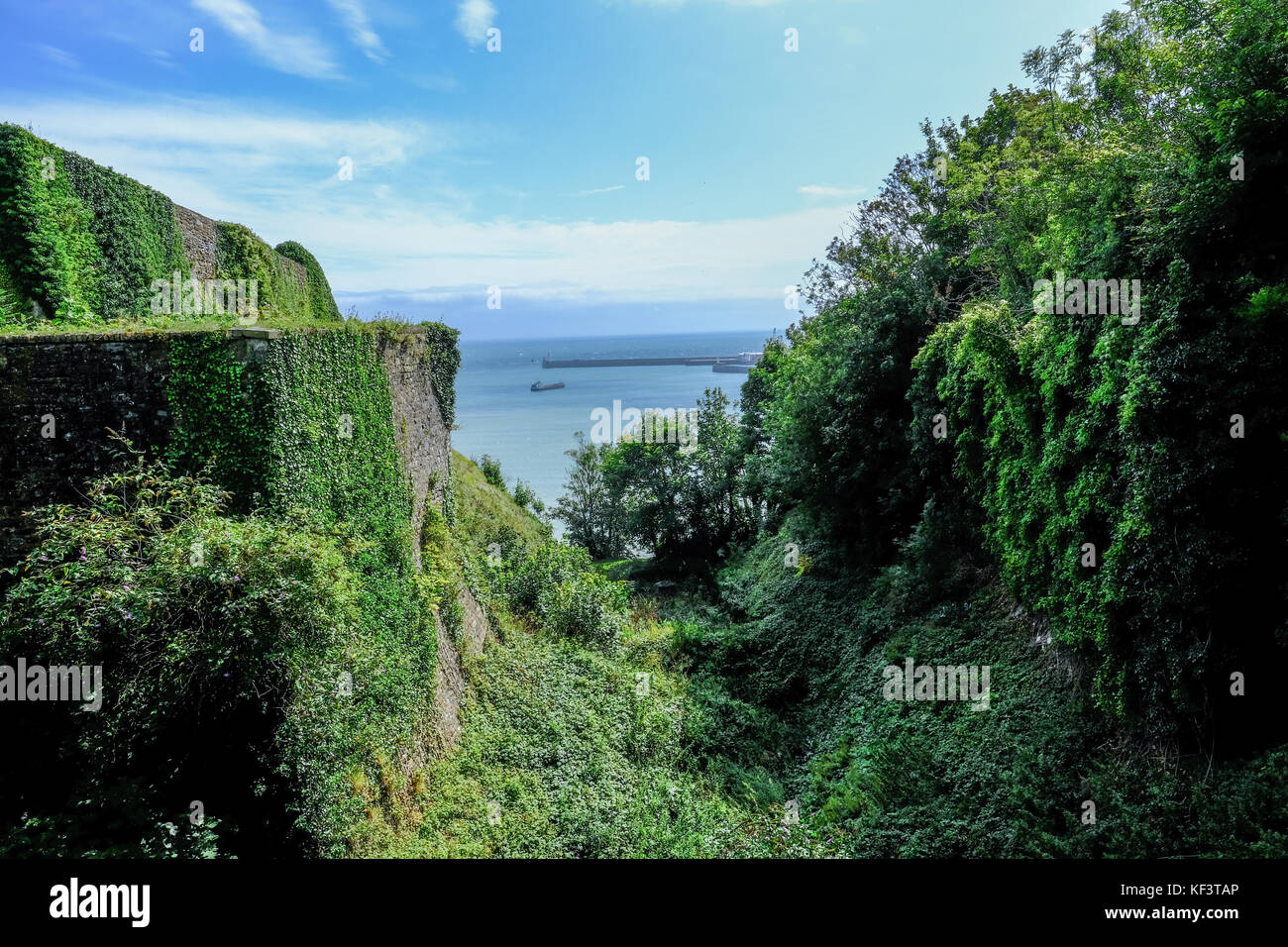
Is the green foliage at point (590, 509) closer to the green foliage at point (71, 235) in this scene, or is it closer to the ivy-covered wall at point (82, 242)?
the ivy-covered wall at point (82, 242)

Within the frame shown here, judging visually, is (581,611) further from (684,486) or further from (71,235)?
(684,486)

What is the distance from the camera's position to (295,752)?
596 cm

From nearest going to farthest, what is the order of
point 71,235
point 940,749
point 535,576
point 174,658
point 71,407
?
point 174,658, point 71,407, point 940,749, point 71,235, point 535,576

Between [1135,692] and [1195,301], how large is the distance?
170 inches

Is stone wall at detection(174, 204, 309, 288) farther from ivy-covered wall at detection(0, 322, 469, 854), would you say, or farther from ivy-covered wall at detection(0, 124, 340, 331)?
ivy-covered wall at detection(0, 322, 469, 854)

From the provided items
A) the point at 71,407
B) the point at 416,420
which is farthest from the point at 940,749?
the point at 71,407

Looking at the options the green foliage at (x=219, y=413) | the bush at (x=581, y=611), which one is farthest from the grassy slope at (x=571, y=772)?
the green foliage at (x=219, y=413)

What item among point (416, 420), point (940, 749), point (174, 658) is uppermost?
point (416, 420)

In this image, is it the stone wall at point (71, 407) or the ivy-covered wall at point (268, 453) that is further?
the stone wall at point (71, 407)

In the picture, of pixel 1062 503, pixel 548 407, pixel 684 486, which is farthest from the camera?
pixel 548 407

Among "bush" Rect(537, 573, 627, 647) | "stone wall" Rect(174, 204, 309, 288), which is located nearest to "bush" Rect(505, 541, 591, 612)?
"bush" Rect(537, 573, 627, 647)
